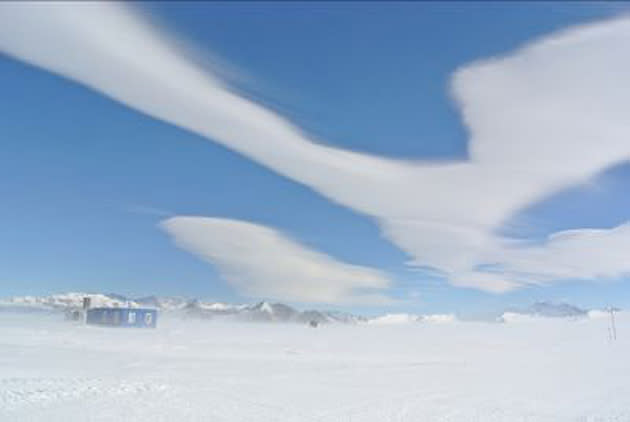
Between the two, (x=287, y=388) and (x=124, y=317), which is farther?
(x=124, y=317)

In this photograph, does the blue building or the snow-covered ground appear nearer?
the snow-covered ground

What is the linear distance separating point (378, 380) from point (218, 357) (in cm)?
→ 1414

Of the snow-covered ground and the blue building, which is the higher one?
the blue building

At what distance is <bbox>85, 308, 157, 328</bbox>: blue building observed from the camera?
3361 inches

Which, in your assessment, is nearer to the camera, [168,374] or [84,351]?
[168,374]

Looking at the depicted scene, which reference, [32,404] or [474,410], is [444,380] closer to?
[474,410]

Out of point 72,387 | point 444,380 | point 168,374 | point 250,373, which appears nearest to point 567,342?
point 444,380

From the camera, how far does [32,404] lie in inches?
701

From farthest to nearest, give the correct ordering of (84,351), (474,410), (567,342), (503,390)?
(567,342) < (84,351) < (503,390) < (474,410)

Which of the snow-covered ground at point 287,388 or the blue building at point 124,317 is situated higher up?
the blue building at point 124,317

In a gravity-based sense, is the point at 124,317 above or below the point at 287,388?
above

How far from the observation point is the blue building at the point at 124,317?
85375 mm

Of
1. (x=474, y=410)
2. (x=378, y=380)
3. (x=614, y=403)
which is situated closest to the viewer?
(x=474, y=410)

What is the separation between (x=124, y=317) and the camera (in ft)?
281
